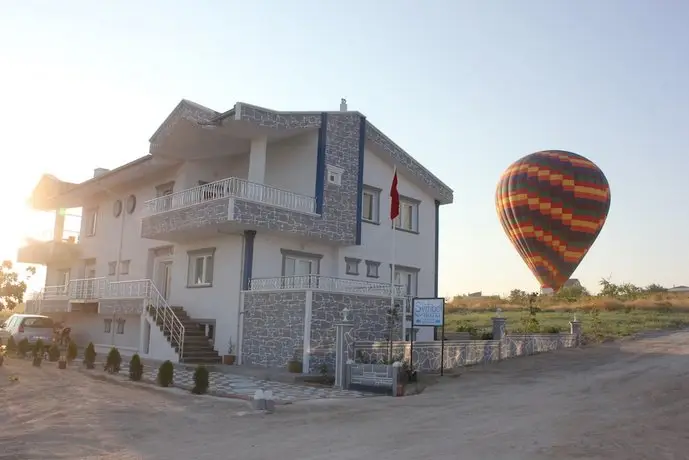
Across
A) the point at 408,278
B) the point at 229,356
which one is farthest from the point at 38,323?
the point at 408,278

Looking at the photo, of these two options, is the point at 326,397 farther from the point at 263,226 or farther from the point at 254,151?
the point at 254,151

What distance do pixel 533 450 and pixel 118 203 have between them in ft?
88.4

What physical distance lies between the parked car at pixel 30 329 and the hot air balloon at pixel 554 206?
2605cm

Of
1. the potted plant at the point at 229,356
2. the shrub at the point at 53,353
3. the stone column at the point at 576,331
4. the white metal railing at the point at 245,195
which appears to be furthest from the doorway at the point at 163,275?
the stone column at the point at 576,331

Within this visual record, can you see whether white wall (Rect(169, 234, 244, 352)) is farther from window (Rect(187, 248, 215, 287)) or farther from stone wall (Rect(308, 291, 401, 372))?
stone wall (Rect(308, 291, 401, 372))

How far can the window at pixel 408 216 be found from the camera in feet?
90.1

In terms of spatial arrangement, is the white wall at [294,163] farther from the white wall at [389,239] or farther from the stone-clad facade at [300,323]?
the stone-clad facade at [300,323]

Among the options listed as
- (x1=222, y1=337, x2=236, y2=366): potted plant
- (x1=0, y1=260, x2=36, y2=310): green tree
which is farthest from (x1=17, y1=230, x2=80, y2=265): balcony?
(x1=222, y1=337, x2=236, y2=366): potted plant

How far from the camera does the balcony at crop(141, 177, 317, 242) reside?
20.3 metres

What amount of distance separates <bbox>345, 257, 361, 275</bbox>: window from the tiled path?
7207 millimetres

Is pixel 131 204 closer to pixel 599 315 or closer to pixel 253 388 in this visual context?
pixel 253 388

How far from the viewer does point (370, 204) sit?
1024 inches

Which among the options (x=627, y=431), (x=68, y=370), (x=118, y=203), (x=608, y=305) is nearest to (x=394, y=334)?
(x=68, y=370)

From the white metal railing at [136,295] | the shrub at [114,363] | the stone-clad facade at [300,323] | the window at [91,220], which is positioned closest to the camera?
the shrub at [114,363]
